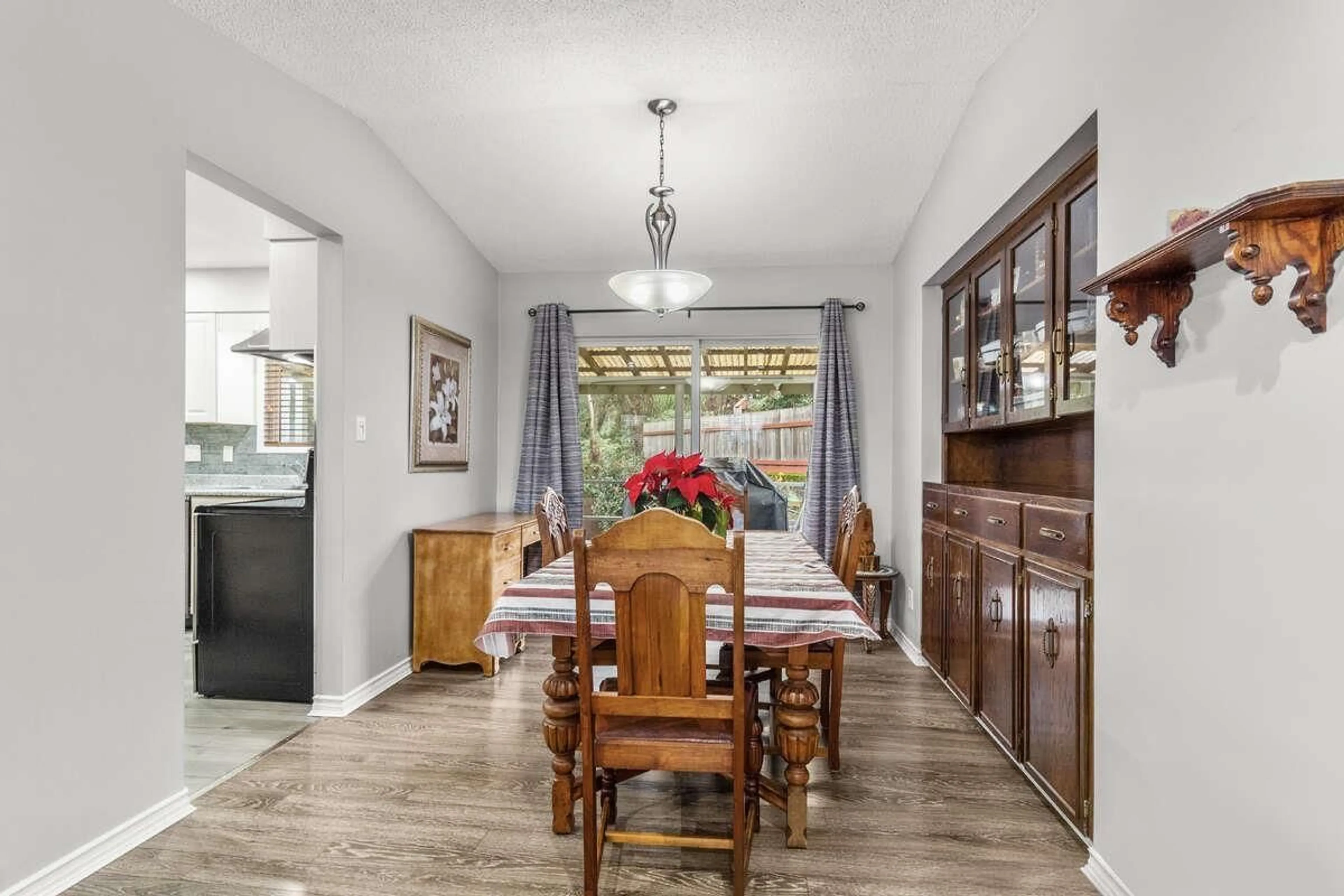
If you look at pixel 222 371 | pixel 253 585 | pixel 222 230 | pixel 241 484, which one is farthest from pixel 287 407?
pixel 253 585

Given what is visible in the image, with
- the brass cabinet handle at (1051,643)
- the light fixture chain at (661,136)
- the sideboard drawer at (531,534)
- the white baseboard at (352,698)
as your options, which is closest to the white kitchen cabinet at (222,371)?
the sideboard drawer at (531,534)

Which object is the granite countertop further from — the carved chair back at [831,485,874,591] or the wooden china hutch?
the wooden china hutch

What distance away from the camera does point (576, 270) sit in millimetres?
5172

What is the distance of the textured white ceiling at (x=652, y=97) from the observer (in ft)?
8.68

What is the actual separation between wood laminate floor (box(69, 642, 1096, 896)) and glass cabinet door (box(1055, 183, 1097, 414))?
1.36 m

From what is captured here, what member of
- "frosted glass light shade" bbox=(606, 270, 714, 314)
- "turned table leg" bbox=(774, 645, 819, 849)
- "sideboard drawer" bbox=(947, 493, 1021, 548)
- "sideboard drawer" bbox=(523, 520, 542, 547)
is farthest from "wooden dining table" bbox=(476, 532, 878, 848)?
"sideboard drawer" bbox=(523, 520, 542, 547)

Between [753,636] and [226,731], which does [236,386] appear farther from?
[753,636]

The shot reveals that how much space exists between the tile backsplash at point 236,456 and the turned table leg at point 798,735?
4.33 m

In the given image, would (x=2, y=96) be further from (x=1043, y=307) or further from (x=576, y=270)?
(x=576, y=270)

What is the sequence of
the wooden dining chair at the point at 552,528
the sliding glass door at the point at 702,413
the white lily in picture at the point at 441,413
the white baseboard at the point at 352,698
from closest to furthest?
the wooden dining chair at the point at 552,528
the white baseboard at the point at 352,698
the white lily in picture at the point at 441,413
the sliding glass door at the point at 702,413

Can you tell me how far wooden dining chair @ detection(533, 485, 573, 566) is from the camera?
281cm

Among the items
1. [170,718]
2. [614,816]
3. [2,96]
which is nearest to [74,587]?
[170,718]

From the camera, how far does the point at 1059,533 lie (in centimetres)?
225

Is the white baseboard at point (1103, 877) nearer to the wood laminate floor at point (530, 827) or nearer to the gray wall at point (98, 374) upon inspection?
the wood laminate floor at point (530, 827)
